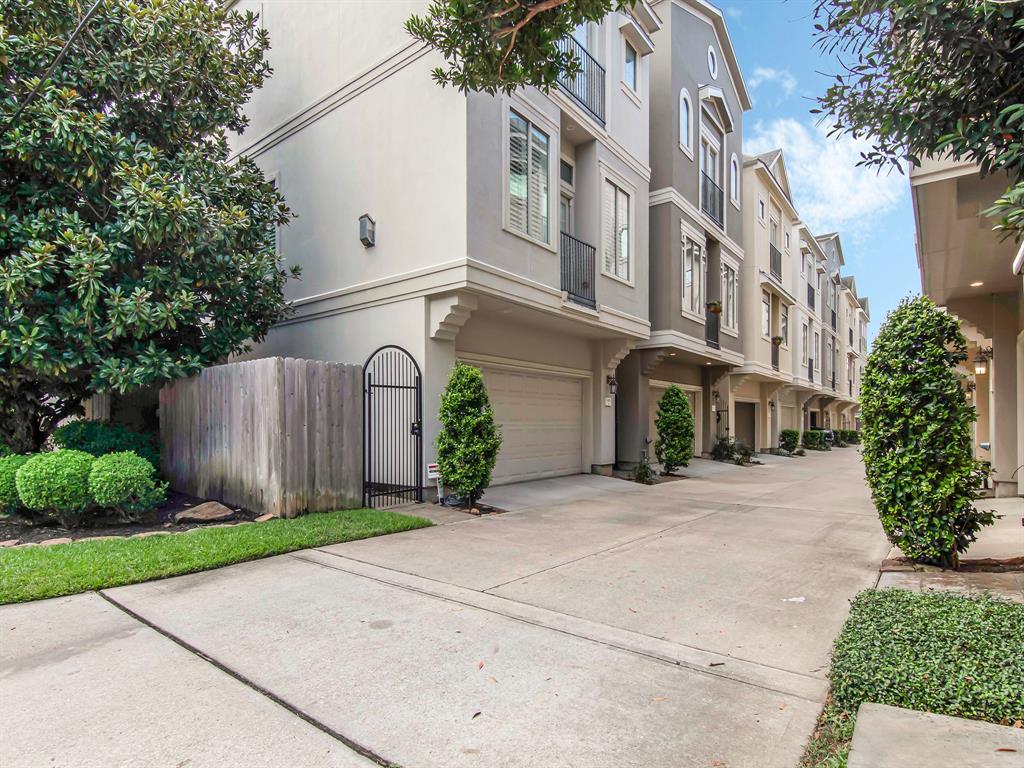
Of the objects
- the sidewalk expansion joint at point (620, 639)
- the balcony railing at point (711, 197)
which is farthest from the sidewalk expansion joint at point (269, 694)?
→ the balcony railing at point (711, 197)

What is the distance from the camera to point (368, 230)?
931 centimetres

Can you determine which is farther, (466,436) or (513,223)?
(513,223)

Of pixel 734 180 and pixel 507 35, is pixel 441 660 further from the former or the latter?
pixel 734 180

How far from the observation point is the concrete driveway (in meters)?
2.53

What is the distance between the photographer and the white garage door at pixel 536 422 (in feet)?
35.3

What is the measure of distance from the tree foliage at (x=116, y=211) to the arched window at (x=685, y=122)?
10.4 m

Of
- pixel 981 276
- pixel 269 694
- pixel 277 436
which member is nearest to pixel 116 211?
pixel 277 436

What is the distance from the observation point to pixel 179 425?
344 inches

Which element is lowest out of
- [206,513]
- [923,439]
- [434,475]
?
[206,513]

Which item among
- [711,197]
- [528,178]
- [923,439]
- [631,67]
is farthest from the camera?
[711,197]

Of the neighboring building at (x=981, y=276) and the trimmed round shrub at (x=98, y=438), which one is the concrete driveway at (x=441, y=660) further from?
the trimmed round shrub at (x=98, y=438)

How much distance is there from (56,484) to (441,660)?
18.3ft

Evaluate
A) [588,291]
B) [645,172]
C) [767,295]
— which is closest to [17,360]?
[588,291]

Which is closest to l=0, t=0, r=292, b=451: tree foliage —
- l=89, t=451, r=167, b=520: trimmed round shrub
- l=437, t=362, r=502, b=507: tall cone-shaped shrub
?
l=89, t=451, r=167, b=520: trimmed round shrub
